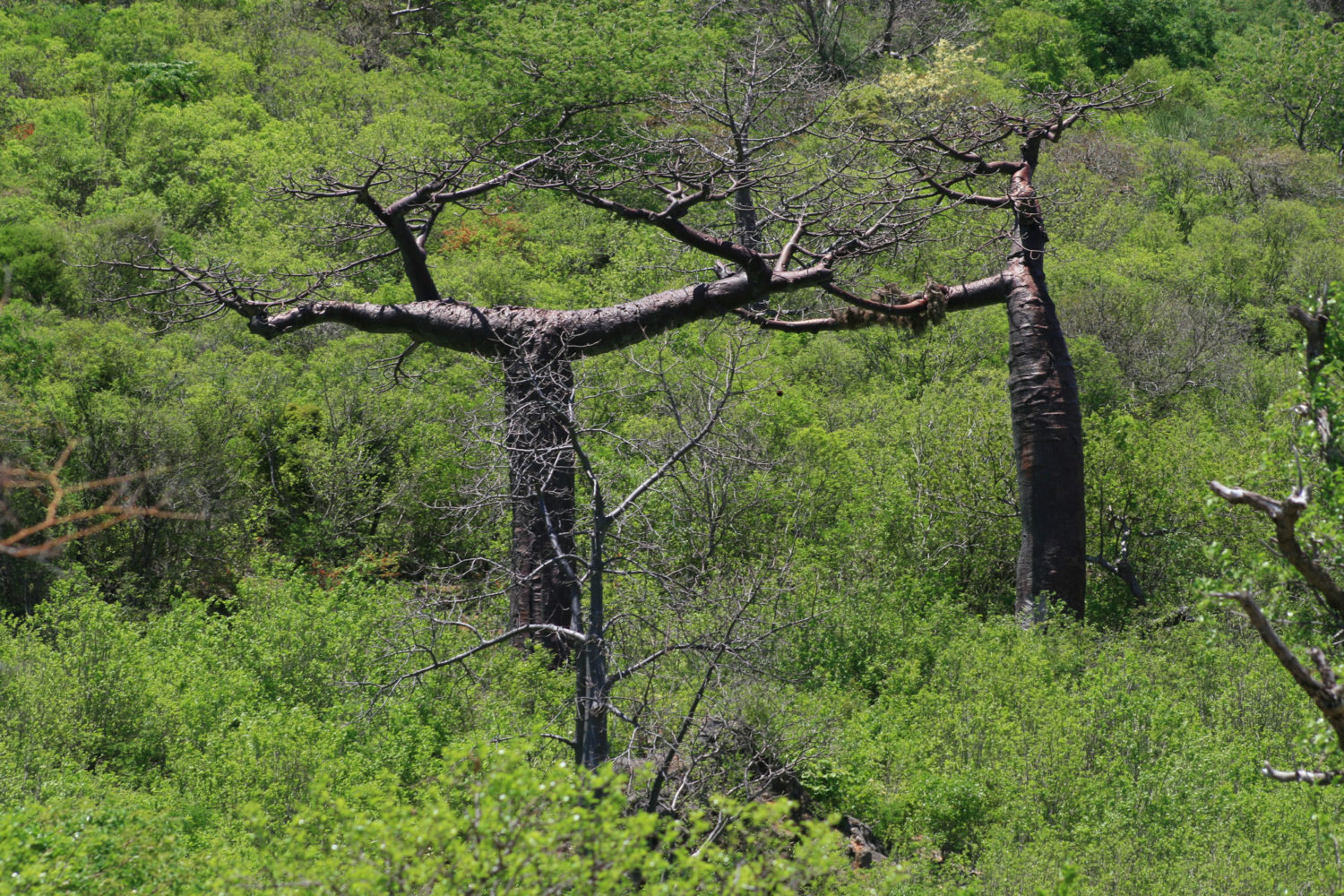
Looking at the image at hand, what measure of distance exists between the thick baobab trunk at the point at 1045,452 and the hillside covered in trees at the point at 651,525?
4 centimetres

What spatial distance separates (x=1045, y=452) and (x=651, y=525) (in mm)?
4058

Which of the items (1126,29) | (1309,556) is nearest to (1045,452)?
(1309,556)

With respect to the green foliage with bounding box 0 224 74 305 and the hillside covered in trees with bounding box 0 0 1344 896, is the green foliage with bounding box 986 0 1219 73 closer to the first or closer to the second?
the hillside covered in trees with bounding box 0 0 1344 896

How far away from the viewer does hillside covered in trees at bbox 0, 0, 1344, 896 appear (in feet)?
19.9

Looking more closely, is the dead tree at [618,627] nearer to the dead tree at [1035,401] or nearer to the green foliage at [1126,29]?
the dead tree at [1035,401]

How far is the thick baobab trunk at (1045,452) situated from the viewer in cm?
1100

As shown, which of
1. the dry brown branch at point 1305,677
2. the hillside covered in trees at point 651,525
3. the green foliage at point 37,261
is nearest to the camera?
the dry brown branch at point 1305,677

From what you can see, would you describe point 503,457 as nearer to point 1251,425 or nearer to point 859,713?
point 859,713

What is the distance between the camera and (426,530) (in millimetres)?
14438

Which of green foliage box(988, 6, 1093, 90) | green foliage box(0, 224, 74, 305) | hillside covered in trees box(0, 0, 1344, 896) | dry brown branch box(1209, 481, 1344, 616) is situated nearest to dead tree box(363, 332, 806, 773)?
hillside covered in trees box(0, 0, 1344, 896)

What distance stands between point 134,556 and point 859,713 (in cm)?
832

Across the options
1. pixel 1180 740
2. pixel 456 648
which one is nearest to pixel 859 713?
pixel 1180 740

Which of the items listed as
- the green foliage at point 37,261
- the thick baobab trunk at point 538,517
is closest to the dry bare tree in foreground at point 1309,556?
the thick baobab trunk at point 538,517

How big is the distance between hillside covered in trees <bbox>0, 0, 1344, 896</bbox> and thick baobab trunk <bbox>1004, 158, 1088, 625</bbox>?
4 centimetres
